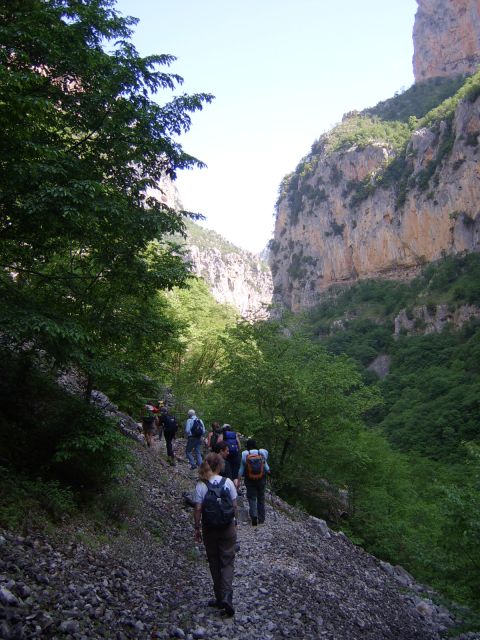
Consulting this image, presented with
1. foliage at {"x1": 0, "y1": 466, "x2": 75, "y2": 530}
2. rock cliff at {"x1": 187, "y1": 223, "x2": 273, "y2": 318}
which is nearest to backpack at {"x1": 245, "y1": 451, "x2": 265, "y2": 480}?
foliage at {"x1": 0, "y1": 466, "x2": 75, "y2": 530}

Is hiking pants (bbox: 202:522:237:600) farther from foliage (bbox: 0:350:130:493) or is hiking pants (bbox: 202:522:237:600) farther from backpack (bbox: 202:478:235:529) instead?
foliage (bbox: 0:350:130:493)

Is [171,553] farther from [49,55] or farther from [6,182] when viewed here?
[49,55]

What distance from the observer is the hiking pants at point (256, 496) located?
30.1ft

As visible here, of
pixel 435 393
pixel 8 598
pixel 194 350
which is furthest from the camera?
pixel 435 393

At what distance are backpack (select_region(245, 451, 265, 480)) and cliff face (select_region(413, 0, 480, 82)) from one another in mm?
126288

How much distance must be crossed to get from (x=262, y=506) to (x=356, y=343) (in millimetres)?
67443

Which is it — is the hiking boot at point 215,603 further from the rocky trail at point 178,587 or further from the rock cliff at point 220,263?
the rock cliff at point 220,263

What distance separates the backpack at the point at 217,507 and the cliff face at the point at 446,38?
12912 cm

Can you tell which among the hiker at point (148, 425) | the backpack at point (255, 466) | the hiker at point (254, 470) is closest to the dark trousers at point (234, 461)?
the hiker at point (254, 470)

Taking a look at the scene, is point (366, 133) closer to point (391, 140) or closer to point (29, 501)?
point (391, 140)

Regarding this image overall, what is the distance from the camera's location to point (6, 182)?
5719mm

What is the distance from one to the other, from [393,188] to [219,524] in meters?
93.7

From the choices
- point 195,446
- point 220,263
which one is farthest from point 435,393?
point 220,263

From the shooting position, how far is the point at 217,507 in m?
5.16
